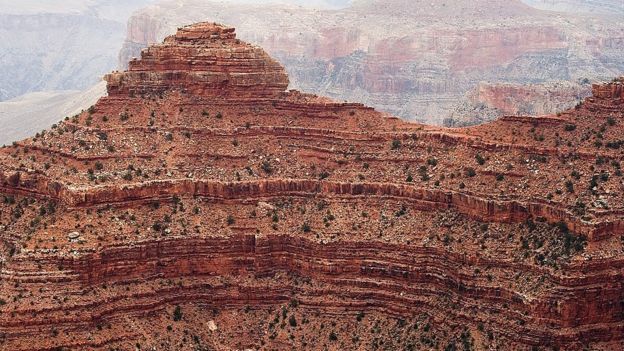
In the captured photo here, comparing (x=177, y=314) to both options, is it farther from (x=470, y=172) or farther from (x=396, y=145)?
(x=470, y=172)

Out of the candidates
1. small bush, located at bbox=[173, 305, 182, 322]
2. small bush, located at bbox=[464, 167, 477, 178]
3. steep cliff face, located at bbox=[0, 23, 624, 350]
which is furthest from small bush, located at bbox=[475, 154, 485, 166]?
small bush, located at bbox=[173, 305, 182, 322]

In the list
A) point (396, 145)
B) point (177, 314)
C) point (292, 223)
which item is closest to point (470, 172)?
point (396, 145)

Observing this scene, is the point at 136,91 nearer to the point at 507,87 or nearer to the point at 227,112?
the point at 227,112

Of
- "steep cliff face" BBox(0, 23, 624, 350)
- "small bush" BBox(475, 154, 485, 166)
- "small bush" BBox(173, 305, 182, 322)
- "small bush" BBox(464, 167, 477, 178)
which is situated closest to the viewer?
"steep cliff face" BBox(0, 23, 624, 350)

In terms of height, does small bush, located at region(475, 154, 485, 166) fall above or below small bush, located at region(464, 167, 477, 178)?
above

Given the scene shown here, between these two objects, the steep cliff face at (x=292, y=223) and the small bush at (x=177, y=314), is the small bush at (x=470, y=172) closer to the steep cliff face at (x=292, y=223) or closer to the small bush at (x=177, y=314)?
the steep cliff face at (x=292, y=223)

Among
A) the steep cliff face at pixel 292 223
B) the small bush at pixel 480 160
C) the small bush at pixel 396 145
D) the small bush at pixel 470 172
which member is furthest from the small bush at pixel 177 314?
the small bush at pixel 480 160

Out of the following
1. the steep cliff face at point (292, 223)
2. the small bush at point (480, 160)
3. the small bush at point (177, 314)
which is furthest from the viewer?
the small bush at point (480, 160)

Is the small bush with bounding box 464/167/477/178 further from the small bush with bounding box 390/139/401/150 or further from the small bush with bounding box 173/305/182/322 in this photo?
the small bush with bounding box 173/305/182/322

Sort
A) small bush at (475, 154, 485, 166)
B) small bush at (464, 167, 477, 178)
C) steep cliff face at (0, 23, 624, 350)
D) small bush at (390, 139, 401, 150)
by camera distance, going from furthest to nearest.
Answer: small bush at (390, 139, 401, 150) < small bush at (475, 154, 485, 166) < small bush at (464, 167, 477, 178) < steep cliff face at (0, 23, 624, 350)
